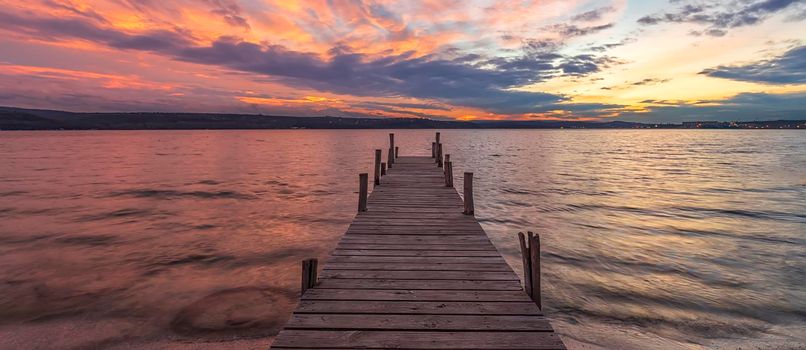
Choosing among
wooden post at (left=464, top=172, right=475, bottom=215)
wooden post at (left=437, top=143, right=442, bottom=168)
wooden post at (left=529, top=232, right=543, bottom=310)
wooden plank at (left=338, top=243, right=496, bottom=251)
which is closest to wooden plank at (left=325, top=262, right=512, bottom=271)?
wooden post at (left=529, top=232, right=543, bottom=310)

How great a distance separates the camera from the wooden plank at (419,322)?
14.7 feet

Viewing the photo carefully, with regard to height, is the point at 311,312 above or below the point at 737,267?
above

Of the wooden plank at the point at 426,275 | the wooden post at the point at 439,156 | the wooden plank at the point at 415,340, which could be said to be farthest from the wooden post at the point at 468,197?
the wooden post at the point at 439,156

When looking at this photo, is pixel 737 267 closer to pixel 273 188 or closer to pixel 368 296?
pixel 368 296

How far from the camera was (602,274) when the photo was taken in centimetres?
1143

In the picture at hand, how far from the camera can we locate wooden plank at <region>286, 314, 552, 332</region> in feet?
14.7

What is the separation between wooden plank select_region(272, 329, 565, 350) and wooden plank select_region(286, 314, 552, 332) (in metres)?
0.10

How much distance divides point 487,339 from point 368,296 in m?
1.71

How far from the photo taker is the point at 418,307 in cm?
504

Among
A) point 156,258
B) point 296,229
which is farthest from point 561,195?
point 156,258

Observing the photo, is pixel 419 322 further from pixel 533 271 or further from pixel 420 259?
pixel 420 259

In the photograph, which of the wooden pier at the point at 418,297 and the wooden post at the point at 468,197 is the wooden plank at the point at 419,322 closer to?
the wooden pier at the point at 418,297

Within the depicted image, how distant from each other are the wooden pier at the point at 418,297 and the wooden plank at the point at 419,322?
0.01 meters

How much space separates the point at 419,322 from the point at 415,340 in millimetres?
401
